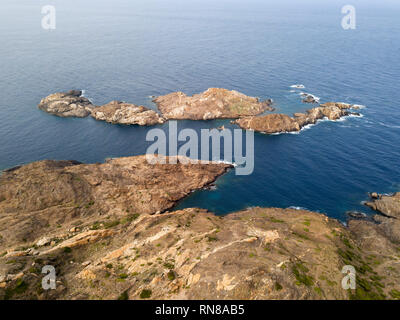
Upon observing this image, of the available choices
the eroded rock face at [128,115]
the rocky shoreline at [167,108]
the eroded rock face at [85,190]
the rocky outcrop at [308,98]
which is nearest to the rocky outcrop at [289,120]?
the rocky outcrop at [308,98]

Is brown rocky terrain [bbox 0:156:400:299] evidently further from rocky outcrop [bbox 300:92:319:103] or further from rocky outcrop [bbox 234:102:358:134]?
rocky outcrop [bbox 300:92:319:103]

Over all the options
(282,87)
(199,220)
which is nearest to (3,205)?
(199,220)

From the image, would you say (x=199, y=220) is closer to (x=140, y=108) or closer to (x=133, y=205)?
(x=133, y=205)

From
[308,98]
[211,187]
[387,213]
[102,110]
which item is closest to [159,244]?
[211,187]

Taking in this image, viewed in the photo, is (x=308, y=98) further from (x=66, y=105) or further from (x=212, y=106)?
(x=66, y=105)

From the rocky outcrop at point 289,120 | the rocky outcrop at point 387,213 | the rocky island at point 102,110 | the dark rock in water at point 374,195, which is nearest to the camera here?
the rocky outcrop at point 387,213

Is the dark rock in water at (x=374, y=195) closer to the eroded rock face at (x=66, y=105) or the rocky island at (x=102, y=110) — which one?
the rocky island at (x=102, y=110)
